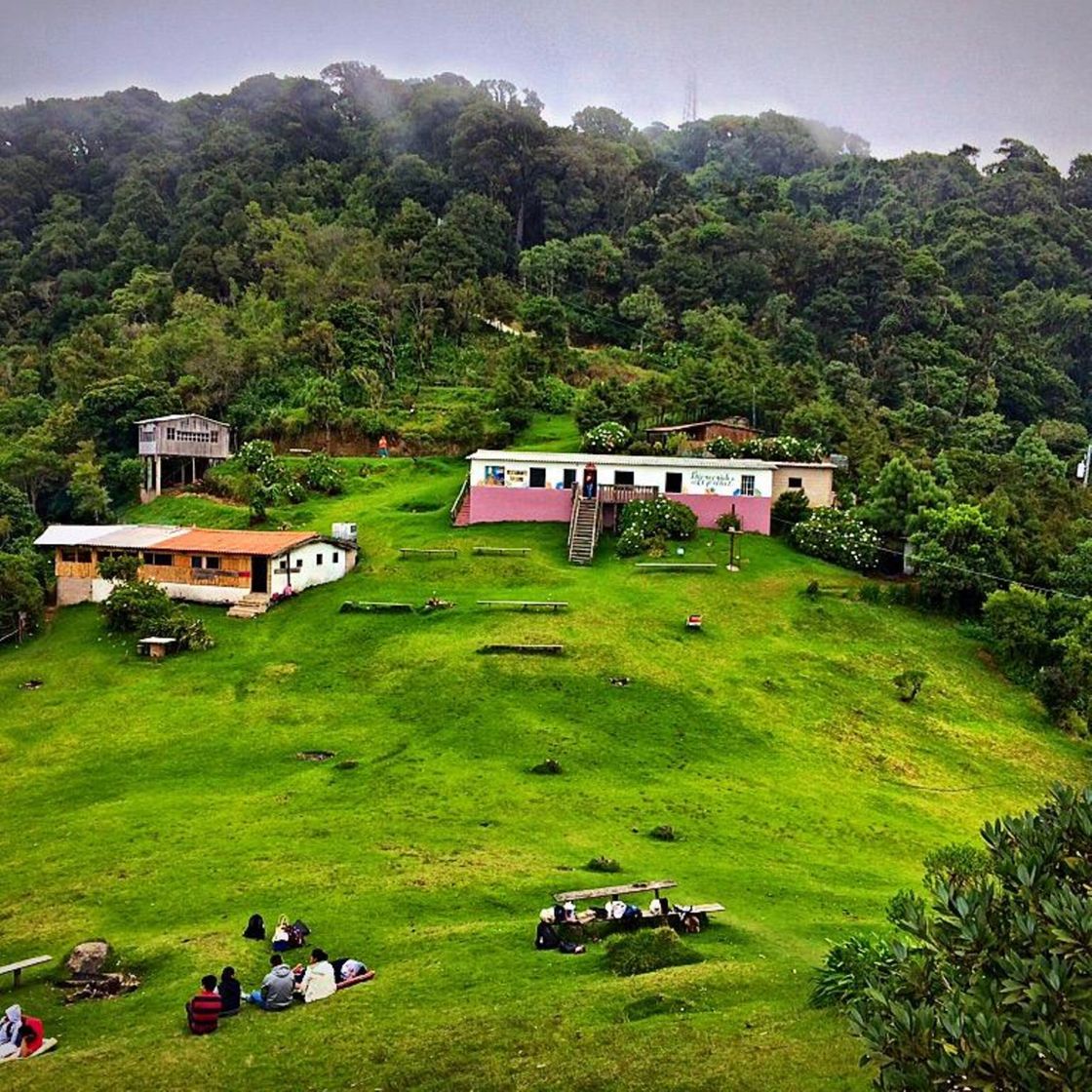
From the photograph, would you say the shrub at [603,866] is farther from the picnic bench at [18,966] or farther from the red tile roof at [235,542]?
the red tile roof at [235,542]

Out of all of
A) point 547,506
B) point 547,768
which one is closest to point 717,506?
point 547,506

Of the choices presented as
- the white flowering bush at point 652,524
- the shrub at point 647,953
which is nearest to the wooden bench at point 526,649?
the white flowering bush at point 652,524

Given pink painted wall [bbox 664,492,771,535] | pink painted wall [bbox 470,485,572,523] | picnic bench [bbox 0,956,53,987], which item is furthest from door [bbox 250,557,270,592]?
picnic bench [bbox 0,956,53,987]

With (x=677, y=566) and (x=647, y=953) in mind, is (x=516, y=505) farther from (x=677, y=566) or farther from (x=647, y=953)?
(x=647, y=953)

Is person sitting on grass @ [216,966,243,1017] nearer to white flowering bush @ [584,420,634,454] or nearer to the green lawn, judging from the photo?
the green lawn

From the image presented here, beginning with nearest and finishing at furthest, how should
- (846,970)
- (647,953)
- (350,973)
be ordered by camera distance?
(846,970) < (350,973) < (647,953)

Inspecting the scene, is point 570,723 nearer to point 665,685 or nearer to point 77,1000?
point 665,685
